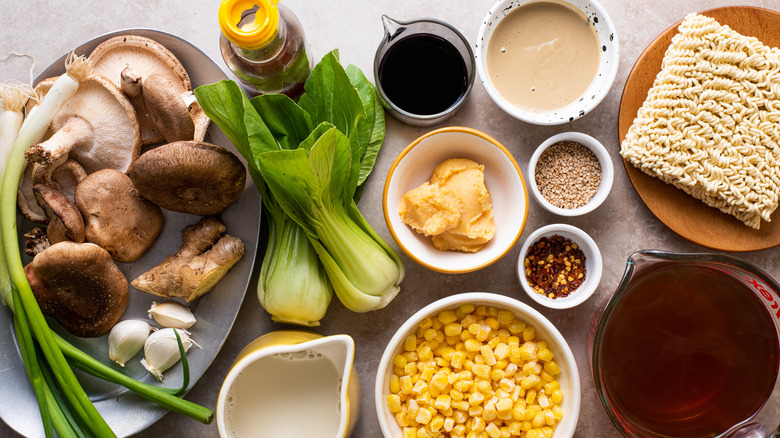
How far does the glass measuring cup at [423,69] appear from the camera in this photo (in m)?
1.48

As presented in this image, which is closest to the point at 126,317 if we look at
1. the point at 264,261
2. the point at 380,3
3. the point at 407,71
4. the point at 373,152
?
the point at 264,261

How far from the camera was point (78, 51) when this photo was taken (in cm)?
148

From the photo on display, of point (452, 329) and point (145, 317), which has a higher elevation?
point (145, 317)

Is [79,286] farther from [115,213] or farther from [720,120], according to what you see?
[720,120]

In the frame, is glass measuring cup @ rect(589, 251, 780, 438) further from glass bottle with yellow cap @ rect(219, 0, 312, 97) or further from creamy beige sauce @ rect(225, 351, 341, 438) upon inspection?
glass bottle with yellow cap @ rect(219, 0, 312, 97)

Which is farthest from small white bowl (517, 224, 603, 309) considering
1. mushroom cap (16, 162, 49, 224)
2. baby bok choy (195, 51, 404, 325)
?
mushroom cap (16, 162, 49, 224)

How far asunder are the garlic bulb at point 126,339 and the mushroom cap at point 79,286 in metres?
0.03

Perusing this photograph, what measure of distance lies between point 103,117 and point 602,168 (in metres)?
1.37

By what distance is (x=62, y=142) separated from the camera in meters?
1.37

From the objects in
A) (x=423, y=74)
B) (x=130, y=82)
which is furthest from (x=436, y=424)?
(x=130, y=82)

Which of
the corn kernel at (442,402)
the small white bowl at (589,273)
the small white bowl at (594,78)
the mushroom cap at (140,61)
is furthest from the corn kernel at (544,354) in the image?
the mushroom cap at (140,61)

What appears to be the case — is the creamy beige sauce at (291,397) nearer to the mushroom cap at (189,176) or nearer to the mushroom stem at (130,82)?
the mushroom cap at (189,176)

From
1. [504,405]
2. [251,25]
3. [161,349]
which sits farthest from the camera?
[161,349]

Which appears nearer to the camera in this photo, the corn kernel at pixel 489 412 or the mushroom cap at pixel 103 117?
the corn kernel at pixel 489 412
